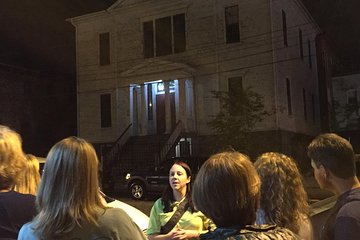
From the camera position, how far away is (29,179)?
2.92 metres

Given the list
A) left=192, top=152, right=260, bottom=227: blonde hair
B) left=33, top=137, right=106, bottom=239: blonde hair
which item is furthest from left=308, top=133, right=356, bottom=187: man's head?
left=33, top=137, right=106, bottom=239: blonde hair

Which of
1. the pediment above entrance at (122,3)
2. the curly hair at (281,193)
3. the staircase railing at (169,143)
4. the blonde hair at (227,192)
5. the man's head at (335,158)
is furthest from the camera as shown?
the pediment above entrance at (122,3)

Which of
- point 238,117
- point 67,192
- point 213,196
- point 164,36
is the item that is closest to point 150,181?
point 238,117

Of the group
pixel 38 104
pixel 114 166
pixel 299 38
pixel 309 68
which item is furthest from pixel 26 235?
pixel 38 104

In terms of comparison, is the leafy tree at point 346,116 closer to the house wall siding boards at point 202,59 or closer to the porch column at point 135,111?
the house wall siding boards at point 202,59

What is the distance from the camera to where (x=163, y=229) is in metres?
3.57

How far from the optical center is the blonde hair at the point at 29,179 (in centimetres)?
277

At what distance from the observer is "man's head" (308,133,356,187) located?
7.59 ft

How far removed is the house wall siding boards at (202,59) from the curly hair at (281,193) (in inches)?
635

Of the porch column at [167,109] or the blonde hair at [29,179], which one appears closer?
the blonde hair at [29,179]

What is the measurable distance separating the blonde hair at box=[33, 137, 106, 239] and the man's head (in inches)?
49.3

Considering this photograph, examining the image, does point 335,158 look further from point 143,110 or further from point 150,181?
point 143,110

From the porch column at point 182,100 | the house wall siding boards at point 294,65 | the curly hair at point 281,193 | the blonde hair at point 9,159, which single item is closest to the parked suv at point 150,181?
the porch column at point 182,100

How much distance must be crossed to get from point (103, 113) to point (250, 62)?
8629 millimetres
